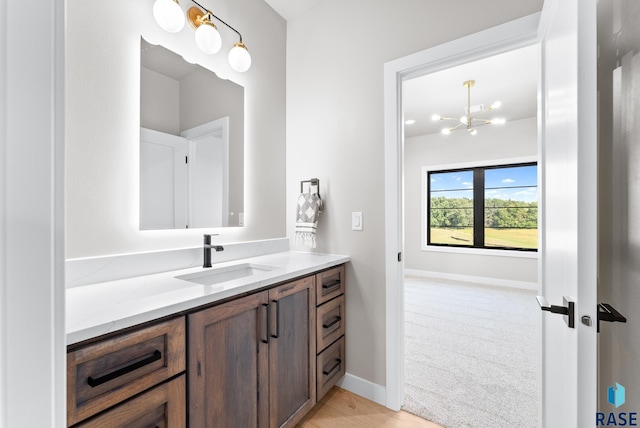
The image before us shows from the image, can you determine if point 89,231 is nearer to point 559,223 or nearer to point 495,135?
point 559,223

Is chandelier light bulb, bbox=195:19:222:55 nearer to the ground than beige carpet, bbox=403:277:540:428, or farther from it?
farther from it

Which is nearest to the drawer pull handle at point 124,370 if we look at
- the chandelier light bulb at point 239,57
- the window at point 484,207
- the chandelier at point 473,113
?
the chandelier light bulb at point 239,57

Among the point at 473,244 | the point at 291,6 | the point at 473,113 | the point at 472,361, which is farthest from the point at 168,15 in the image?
the point at 473,244

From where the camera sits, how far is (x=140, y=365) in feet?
2.81

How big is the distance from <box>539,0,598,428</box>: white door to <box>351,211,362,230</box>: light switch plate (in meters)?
0.96

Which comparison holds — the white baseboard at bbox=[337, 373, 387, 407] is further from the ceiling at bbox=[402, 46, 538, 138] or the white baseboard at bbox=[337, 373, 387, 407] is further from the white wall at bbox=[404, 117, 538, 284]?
the white wall at bbox=[404, 117, 538, 284]

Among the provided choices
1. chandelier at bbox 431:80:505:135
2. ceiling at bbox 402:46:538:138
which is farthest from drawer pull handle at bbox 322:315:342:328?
chandelier at bbox 431:80:505:135

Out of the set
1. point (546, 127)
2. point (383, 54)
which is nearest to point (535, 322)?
point (546, 127)

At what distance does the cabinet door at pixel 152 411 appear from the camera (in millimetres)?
799

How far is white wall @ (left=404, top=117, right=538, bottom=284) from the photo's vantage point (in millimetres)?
4383

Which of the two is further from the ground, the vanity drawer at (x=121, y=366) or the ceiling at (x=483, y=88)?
the ceiling at (x=483, y=88)

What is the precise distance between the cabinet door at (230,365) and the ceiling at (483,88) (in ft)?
9.36

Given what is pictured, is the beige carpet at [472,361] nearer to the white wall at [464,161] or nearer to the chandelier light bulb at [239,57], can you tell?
the white wall at [464,161]

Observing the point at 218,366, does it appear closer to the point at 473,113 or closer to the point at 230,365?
the point at 230,365
